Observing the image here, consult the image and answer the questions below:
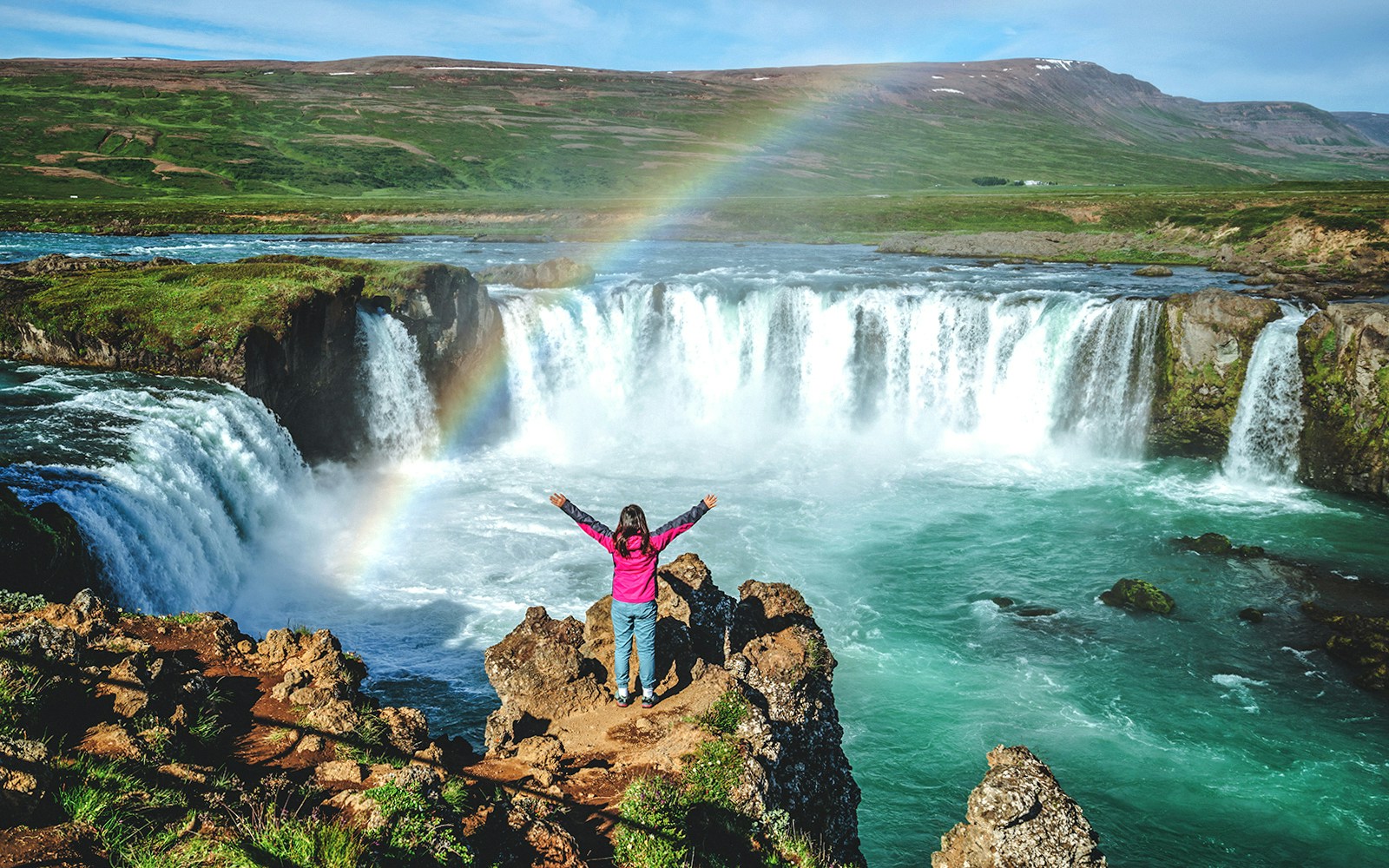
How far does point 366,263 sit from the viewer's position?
33.2 metres

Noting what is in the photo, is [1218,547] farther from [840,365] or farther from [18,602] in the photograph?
[18,602]

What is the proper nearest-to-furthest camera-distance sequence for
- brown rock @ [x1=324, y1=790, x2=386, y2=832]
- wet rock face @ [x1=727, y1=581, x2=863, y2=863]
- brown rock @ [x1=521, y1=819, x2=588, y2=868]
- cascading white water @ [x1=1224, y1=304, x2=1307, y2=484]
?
brown rock @ [x1=324, y1=790, x2=386, y2=832] → brown rock @ [x1=521, y1=819, x2=588, y2=868] → wet rock face @ [x1=727, y1=581, x2=863, y2=863] → cascading white water @ [x1=1224, y1=304, x2=1307, y2=484]

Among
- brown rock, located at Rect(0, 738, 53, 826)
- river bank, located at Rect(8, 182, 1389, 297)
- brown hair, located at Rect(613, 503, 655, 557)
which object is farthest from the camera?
river bank, located at Rect(8, 182, 1389, 297)

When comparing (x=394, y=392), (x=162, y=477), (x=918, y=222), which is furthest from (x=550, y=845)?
(x=918, y=222)

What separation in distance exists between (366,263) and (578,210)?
60.7m

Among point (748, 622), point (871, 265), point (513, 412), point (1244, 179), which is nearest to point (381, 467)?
point (513, 412)

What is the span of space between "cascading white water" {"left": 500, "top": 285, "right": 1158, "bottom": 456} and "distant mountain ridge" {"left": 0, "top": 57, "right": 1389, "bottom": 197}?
87.4 m

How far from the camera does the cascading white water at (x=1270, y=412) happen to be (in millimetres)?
29891

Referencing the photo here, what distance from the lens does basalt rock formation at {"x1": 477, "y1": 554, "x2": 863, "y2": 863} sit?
8.77 meters

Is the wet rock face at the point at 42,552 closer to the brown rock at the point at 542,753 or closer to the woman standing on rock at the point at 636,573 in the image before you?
the brown rock at the point at 542,753

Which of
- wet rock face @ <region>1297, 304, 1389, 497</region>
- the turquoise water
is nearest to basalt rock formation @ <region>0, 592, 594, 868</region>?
the turquoise water

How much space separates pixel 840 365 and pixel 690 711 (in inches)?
1151

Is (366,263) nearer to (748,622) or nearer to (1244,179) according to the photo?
(748,622)

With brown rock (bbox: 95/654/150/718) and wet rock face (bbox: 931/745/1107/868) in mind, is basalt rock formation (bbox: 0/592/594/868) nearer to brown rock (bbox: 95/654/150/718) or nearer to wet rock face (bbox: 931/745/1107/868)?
brown rock (bbox: 95/654/150/718)
